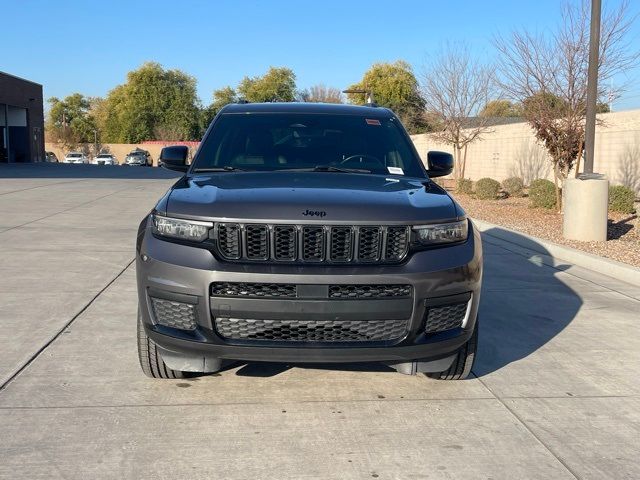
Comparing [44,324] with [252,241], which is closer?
[252,241]

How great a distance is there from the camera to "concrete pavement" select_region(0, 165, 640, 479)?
11.5 ft

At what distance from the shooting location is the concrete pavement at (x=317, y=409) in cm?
350

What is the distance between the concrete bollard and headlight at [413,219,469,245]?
801 cm

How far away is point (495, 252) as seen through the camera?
36.1 feet

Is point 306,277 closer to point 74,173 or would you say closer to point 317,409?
point 317,409

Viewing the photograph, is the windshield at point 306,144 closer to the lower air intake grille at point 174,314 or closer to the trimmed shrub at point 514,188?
the lower air intake grille at point 174,314

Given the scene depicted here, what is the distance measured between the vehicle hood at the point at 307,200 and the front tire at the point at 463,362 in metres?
0.87

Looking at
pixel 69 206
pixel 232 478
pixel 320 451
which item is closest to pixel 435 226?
pixel 320 451

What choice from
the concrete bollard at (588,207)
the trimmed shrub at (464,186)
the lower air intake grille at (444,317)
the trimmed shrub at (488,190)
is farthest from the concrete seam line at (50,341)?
the trimmed shrub at (464,186)

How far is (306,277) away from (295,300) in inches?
5.3

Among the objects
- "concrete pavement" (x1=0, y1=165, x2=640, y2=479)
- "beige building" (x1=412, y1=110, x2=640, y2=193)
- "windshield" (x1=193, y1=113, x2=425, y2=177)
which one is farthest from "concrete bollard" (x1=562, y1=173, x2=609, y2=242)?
"beige building" (x1=412, y1=110, x2=640, y2=193)

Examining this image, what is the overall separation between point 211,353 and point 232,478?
2.44ft

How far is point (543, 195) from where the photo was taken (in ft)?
57.3

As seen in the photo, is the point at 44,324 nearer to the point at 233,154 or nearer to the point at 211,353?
the point at 233,154
